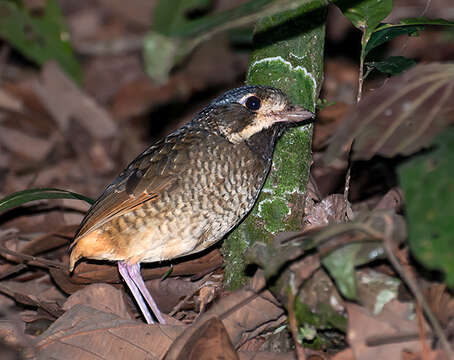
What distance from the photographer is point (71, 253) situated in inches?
156

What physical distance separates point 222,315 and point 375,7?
75.8 inches

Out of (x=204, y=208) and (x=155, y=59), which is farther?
(x=204, y=208)

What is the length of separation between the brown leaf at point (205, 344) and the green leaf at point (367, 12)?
185cm

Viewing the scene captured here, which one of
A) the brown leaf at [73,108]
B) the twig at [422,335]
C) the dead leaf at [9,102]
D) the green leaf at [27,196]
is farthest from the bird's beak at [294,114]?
the dead leaf at [9,102]

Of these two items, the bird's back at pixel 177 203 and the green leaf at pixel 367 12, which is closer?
the green leaf at pixel 367 12

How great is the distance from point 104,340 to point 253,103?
165 cm

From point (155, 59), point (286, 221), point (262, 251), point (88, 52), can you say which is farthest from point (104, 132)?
point (155, 59)

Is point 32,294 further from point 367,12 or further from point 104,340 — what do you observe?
point 367,12

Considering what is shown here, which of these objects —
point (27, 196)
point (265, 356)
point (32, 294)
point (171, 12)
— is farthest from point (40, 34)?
point (265, 356)

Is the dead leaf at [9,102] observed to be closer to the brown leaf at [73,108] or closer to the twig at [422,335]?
the brown leaf at [73,108]

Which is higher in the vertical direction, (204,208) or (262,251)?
(204,208)

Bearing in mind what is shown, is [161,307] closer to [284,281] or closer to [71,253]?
[71,253]

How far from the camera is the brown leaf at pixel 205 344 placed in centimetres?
289

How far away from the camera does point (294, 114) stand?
12.0 feet
